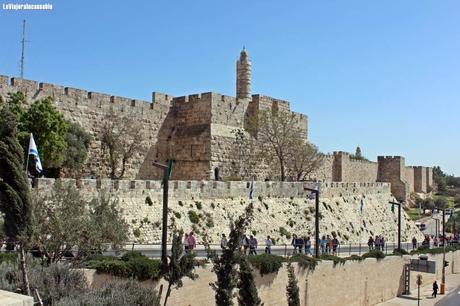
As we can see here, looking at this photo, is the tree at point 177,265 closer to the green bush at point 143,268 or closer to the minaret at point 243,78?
the green bush at point 143,268

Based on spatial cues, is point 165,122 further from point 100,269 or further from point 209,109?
point 100,269

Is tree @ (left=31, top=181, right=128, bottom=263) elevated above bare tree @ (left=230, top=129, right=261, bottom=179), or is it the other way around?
bare tree @ (left=230, top=129, right=261, bottom=179)

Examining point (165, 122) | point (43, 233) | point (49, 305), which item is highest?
point (165, 122)

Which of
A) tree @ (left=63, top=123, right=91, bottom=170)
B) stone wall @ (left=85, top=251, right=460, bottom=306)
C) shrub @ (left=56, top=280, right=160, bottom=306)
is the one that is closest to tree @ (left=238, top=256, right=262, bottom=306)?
stone wall @ (left=85, top=251, right=460, bottom=306)

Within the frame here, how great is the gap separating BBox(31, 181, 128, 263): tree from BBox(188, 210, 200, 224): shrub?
7337mm

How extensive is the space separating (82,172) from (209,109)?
710 centimetres

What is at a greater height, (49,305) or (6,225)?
(6,225)

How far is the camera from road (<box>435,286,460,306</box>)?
1001 inches

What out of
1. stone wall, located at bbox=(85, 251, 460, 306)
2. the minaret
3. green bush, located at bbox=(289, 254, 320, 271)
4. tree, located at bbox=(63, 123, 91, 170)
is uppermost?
the minaret

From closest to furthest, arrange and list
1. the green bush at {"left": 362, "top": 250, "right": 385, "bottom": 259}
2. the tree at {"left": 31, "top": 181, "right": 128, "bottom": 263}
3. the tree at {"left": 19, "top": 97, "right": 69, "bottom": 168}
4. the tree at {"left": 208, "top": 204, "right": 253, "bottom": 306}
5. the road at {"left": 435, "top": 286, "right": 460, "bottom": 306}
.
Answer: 1. the tree at {"left": 31, "top": 181, "right": 128, "bottom": 263}
2. the tree at {"left": 208, "top": 204, "right": 253, "bottom": 306}
3. the tree at {"left": 19, "top": 97, "right": 69, "bottom": 168}
4. the green bush at {"left": 362, "top": 250, "right": 385, "bottom": 259}
5. the road at {"left": 435, "top": 286, "right": 460, "bottom": 306}

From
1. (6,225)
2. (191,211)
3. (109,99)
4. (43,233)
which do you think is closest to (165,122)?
(109,99)

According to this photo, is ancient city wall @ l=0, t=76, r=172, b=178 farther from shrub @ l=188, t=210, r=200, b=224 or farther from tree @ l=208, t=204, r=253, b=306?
tree @ l=208, t=204, r=253, b=306

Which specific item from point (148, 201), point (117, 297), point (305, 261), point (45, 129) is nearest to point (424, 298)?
point (305, 261)

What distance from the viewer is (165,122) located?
28812 millimetres
